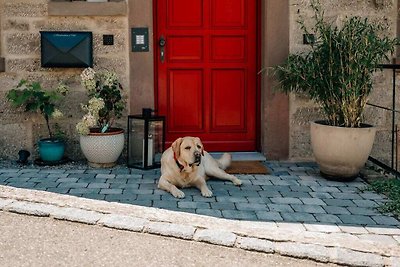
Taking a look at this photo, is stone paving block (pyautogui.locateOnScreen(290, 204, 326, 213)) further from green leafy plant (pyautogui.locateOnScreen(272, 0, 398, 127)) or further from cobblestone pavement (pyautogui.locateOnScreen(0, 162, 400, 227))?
green leafy plant (pyautogui.locateOnScreen(272, 0, 398, 127))

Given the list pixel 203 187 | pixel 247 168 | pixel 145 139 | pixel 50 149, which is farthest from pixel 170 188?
pixel 50 149

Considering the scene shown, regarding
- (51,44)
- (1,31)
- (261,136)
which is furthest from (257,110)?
(1,31)

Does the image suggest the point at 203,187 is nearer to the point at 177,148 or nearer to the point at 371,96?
the point at 177,148

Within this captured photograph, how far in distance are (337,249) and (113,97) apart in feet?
11.6

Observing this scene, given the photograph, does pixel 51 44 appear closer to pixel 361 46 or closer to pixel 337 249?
pixel 361 46

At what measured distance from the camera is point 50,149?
668 centimetres

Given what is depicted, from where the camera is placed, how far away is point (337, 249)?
12.8 ft

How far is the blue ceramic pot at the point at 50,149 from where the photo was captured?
21.9ft

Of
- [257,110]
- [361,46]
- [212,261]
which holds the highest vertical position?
[361,46]

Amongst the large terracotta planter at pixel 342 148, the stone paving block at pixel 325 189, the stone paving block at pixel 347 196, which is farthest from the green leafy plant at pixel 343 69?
the stone paving block at pixel 347 196

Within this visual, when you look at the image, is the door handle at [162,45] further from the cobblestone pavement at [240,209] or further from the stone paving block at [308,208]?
the stone paving block at [308,208]

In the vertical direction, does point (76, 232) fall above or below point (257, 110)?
below

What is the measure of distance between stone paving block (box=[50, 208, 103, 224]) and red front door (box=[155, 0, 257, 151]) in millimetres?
2742

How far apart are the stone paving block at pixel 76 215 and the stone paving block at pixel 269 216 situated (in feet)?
4.07
